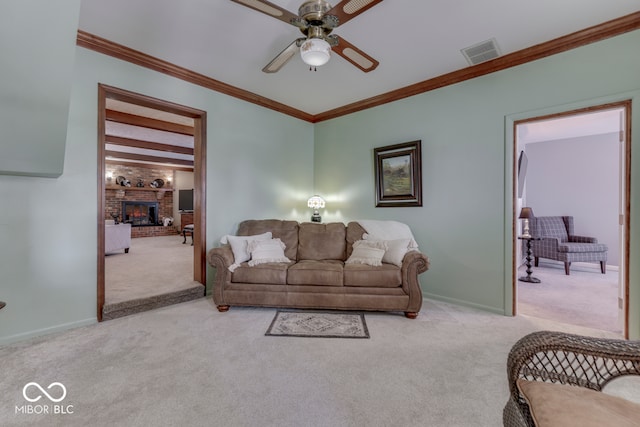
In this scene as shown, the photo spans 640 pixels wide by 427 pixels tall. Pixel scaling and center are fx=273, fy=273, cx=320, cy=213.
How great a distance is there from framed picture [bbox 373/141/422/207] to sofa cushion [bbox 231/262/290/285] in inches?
73.2

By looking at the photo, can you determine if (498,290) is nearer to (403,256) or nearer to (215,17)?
(403,256)

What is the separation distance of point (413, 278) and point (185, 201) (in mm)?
9301

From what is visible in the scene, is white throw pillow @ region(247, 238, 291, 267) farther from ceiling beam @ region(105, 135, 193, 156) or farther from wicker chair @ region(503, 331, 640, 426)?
ceiling beam @ region(105, 135, 193, 156)

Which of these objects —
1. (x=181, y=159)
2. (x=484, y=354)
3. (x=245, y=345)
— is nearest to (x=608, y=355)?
(x=484, y=354)

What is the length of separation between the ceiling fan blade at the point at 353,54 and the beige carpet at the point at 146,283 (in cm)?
307

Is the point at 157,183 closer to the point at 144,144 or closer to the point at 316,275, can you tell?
the point at 144,144

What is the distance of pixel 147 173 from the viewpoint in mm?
9750

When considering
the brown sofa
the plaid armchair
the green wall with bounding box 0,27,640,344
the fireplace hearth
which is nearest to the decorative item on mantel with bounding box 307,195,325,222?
the green wall with bounding box 0,27,640,344

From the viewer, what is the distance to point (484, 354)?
2135mm

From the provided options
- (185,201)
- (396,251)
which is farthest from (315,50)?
(185,201)

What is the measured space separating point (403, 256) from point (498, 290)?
111 cm

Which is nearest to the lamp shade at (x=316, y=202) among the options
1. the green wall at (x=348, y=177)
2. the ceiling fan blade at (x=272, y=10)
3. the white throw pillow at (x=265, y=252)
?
the green wall at (x=348, y=177)

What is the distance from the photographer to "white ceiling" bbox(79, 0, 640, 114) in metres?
2.20

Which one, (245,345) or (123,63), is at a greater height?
(123,63)
